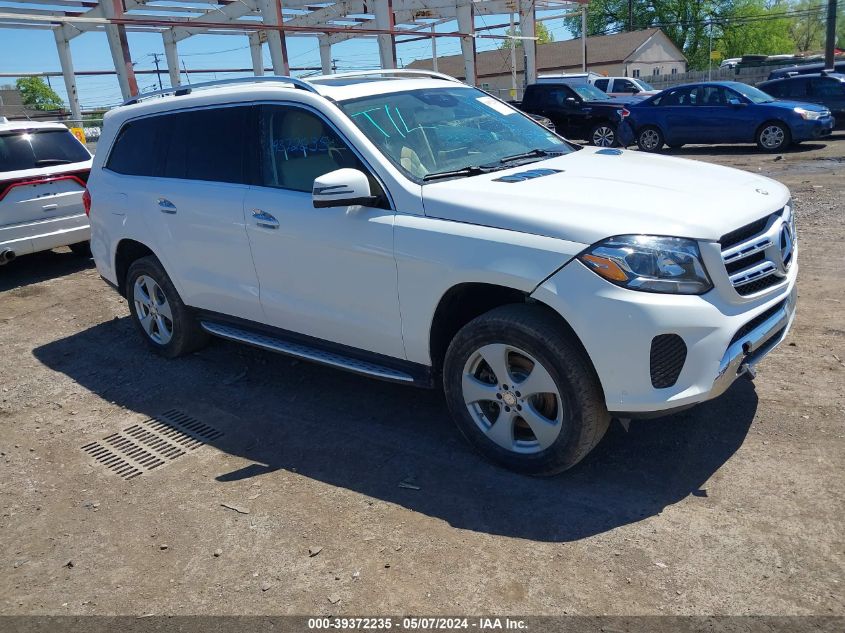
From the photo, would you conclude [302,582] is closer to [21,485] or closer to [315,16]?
[21,485]

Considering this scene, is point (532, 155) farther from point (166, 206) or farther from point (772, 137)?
point (772, 137)

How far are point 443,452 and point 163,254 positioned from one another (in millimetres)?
2639

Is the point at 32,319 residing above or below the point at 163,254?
below

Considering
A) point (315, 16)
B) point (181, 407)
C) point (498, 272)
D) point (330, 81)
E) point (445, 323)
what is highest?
point (315, 16)

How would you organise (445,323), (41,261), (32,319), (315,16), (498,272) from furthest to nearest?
(315,16)
(41,261)
(32,319)
(445,323)
(498,272)

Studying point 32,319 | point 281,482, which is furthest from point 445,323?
point 32,319

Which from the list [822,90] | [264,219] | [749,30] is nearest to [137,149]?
[264,219]

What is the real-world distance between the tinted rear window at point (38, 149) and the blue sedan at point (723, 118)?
13.0 m

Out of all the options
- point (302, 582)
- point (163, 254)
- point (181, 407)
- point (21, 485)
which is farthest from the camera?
point (163, 254)

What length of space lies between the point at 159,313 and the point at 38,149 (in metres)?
4.18

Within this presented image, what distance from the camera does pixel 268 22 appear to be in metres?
19.5

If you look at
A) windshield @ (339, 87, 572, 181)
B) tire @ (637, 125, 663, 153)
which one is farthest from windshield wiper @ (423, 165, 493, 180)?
tire @ (637, 125, 663, 153)

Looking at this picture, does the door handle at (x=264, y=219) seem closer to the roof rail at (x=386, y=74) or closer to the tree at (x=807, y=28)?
the roof rail at (x=386, y=74)

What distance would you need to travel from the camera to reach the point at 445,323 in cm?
383
